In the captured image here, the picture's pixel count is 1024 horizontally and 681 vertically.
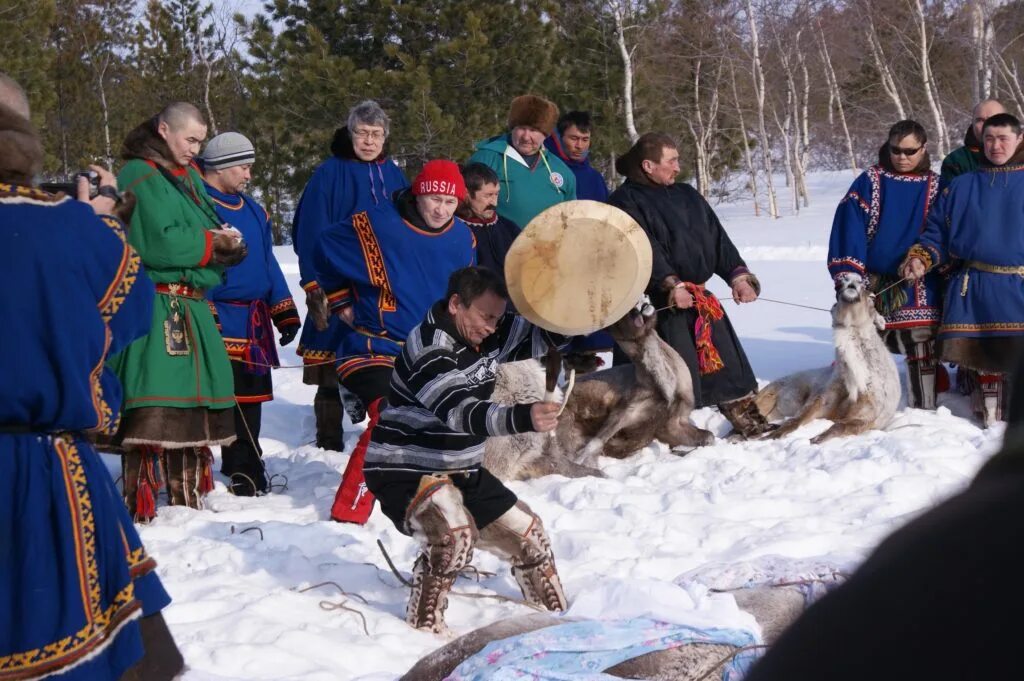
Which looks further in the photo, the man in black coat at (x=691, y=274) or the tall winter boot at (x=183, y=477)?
the man in black coat at (x=691, y=274)

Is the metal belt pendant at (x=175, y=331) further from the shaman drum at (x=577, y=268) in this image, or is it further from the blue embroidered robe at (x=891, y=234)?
the blue embroidered robe at (x=891, y=234)

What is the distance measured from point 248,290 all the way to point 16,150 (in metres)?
3.30

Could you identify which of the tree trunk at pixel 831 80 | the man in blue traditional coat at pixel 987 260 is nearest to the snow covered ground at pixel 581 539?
the man in blue traditional coat at pixel 987 260

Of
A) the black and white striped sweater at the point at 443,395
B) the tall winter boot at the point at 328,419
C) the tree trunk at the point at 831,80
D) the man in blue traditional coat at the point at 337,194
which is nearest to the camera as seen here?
the black and white striped sweater at the point at 443,395

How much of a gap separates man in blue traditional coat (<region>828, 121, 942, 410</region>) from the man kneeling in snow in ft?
11.8

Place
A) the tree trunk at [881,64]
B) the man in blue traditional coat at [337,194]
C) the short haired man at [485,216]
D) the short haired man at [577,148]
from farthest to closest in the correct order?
1. the tree trunk at [881,64]
2. the short haired man at [577,148]
3. the man in blue traditional coat at [337,194]
4. the short haired man at [485,216]

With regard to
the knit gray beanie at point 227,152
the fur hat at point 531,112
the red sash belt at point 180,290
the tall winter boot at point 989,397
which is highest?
the fur hat at point 531,112

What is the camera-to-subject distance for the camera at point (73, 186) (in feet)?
9.99

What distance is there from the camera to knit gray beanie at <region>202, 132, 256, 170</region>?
19.6 ft

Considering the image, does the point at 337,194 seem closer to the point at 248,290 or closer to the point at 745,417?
the point at 248,290

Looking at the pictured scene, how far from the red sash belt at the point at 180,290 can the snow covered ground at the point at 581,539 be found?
100 centimetres

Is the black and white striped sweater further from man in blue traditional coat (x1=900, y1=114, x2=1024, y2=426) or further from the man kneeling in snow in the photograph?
man in blue traditional coat (x1=900, y1=114, x2=1024, y2=426)

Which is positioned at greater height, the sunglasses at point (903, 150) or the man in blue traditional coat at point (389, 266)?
the sunglasses at point (903, 150)

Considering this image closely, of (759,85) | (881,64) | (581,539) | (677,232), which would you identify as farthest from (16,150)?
(881,64)
